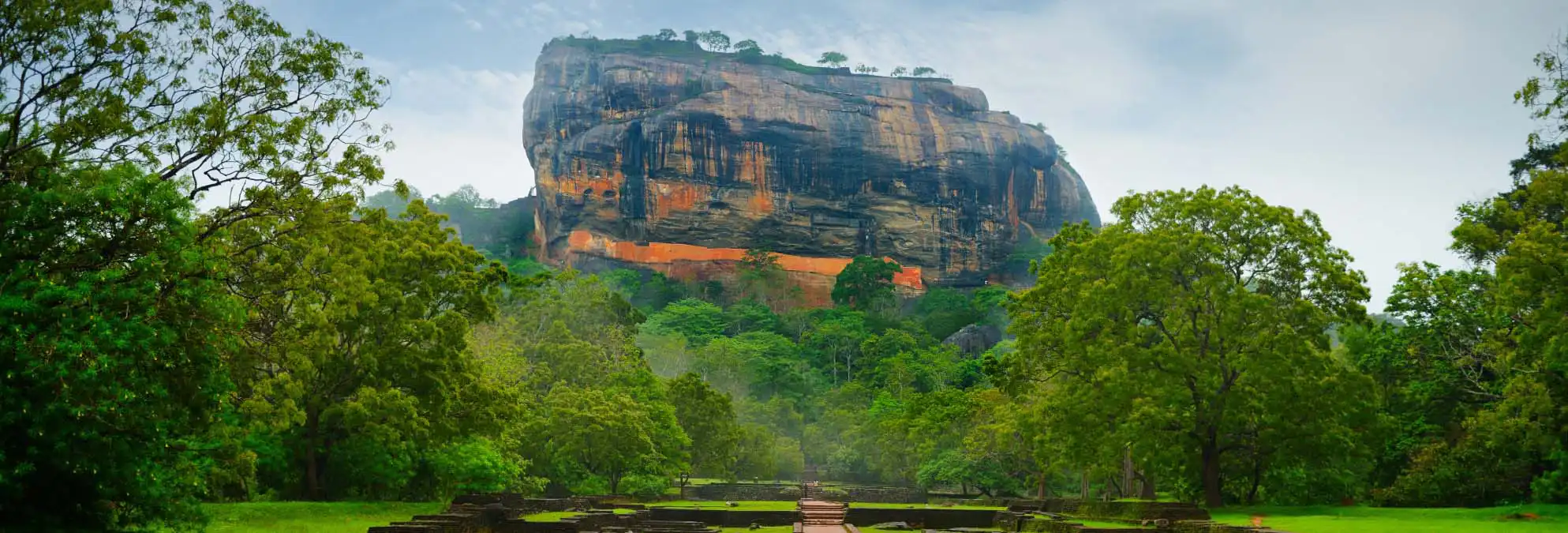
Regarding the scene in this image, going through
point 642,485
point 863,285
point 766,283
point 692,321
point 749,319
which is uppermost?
point 766,283

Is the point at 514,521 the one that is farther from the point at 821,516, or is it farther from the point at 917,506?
the point at 917,506

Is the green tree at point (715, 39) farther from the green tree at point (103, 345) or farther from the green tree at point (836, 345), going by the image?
the green tree at point (103, 345)

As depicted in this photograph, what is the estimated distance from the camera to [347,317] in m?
25.2

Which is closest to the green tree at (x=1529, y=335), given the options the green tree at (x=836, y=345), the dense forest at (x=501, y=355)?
the dense forest at (x=501, y=355)

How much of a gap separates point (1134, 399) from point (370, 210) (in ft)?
57.5

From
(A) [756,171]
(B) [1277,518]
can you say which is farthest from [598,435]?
(A) [756,171]

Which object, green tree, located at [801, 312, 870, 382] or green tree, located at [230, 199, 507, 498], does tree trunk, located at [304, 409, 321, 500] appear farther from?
green tree, located at [801, 312, 870, 382]

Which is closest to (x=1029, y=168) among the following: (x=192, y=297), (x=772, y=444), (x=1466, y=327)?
(x=772, y=444)

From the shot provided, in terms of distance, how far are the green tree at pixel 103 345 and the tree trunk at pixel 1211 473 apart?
22589mm

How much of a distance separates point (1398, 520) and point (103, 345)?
2154 cm

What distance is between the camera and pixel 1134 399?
→ 26641mm

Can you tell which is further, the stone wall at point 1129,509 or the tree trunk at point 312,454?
the tree trunk at point 312,454

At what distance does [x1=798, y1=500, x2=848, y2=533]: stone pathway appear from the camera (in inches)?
925

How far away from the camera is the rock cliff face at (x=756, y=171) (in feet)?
367
